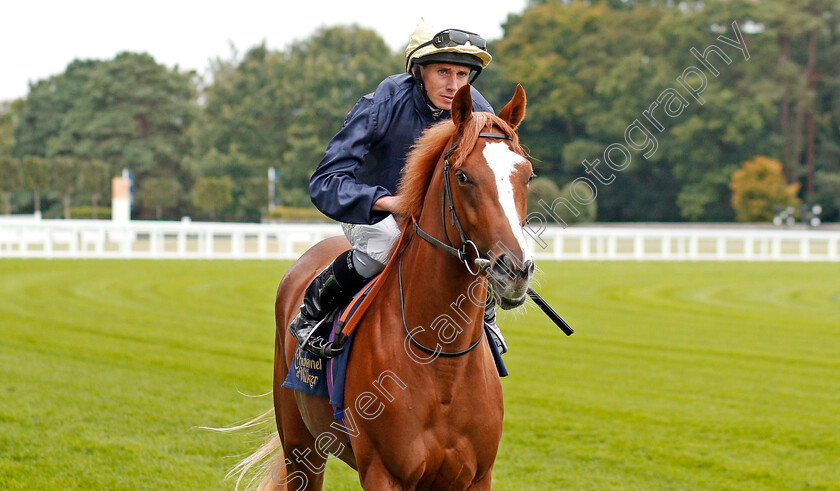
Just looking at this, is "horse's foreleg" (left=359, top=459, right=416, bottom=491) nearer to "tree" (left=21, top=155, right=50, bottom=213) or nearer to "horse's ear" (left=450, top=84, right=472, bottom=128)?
"horse's ear" (left=450, top=84, right=472, bottom=128)

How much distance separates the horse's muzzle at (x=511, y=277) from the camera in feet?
8.52

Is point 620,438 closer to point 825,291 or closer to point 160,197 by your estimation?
point 825,291

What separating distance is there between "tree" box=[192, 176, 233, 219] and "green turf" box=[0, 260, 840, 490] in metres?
29.7

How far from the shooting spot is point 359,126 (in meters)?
3.47

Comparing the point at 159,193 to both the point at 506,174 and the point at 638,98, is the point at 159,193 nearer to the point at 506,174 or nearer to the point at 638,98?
the point at 638,98

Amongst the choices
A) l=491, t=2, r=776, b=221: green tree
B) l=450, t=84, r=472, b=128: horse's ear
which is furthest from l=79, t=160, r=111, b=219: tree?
l=450, t=84, r=472, b=128: horse's ear

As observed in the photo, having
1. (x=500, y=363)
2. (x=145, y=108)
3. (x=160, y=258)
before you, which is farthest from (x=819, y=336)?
(x=145, y=108)

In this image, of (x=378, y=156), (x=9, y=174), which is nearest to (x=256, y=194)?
(x=9, y=174)

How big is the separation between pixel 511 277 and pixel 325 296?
115cm

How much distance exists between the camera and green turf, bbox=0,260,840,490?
538cm

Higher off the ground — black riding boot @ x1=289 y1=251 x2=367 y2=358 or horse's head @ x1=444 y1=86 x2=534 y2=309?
horse's head @ x1=444 y1=86 x2=534 y2=309

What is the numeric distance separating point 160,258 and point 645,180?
31.9 meters

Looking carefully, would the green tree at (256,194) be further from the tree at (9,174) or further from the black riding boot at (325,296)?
the black riding boot at (325,296)

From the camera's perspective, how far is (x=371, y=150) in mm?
3645
